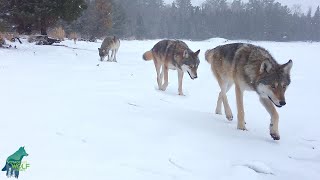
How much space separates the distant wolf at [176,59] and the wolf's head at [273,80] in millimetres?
3645

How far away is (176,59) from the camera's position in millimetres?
9484

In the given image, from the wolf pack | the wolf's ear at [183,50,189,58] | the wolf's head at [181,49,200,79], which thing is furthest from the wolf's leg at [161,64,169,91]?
the wolf pack

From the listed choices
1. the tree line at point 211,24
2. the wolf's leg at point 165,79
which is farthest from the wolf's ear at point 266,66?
the tree line at point 211,24

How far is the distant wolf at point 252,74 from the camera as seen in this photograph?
5.48m

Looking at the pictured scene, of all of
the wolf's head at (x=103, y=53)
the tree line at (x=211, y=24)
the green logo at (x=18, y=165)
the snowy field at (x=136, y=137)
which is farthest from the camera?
the tree line at (x=211, y=24)

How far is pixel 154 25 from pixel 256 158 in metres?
101

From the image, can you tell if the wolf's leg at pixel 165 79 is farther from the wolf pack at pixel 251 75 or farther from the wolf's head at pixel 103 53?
the wolf's head at pixel 103 53

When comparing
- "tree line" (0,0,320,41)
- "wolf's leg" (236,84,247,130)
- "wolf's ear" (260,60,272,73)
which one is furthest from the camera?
"tree line" (0,0,320,41)

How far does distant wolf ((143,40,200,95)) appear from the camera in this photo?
9281 millimetres

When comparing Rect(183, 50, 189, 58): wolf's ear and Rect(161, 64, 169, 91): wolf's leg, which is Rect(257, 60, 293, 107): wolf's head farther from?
Rect(161, 64, 169, 91): wolf's leg

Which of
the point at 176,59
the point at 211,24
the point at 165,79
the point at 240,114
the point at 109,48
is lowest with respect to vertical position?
the point at 240,114

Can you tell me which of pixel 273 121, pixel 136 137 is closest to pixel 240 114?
pixel 273 121

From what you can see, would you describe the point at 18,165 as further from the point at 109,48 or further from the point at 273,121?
the point at 109,48

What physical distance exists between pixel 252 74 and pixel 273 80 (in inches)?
17.5
